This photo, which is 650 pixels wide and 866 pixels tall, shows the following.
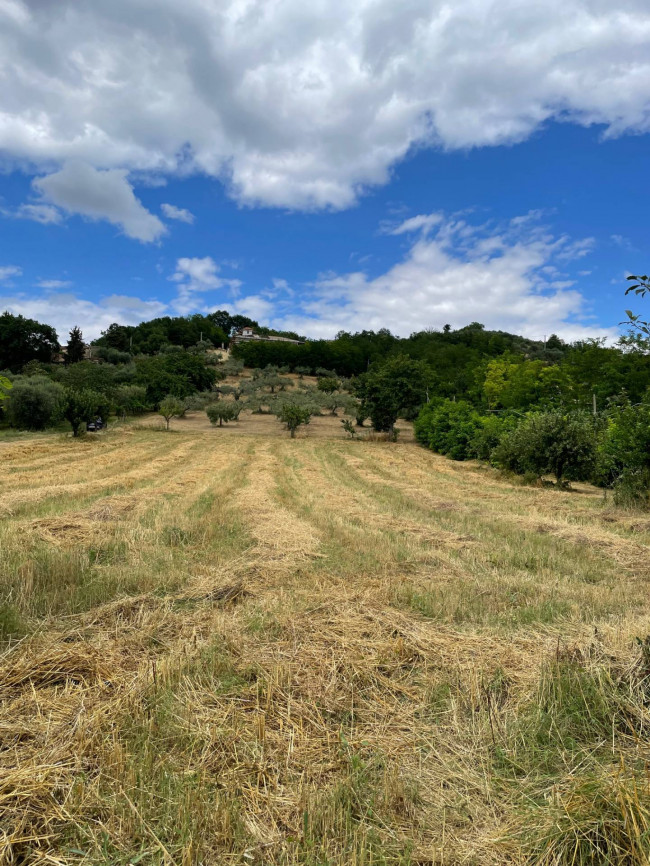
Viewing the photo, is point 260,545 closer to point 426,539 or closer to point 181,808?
point 426,539

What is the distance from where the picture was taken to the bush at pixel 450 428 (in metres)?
32.4

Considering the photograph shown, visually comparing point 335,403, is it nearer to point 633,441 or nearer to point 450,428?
point 450,428

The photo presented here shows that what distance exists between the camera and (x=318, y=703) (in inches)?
130

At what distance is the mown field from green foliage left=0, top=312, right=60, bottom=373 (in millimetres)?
84883

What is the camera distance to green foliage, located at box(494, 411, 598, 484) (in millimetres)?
17844

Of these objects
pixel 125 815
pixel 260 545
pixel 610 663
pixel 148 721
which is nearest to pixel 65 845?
pixel 125 815

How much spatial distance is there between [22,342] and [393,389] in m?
70.1

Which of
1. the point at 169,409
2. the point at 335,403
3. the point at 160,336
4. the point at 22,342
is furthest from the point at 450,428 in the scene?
the point at 160,336

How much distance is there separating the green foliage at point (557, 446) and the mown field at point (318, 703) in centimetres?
1103

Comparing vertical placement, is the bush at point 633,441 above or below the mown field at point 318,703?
above

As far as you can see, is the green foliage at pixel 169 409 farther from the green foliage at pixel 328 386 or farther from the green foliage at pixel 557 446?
the green foliage at pixel 557 446

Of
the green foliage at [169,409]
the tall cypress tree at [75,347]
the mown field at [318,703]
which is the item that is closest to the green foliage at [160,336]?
the tall cypress tree at [75,347]

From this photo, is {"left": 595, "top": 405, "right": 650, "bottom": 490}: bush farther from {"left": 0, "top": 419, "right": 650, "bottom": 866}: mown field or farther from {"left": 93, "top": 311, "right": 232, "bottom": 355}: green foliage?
{"left": 93, "top": 311, "right": 232, "bottom": 355}: green foliage

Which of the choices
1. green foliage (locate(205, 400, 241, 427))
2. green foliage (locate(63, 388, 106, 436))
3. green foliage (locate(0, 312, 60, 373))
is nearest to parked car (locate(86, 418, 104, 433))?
green foliage (locate(63, 388, 106, 436))
